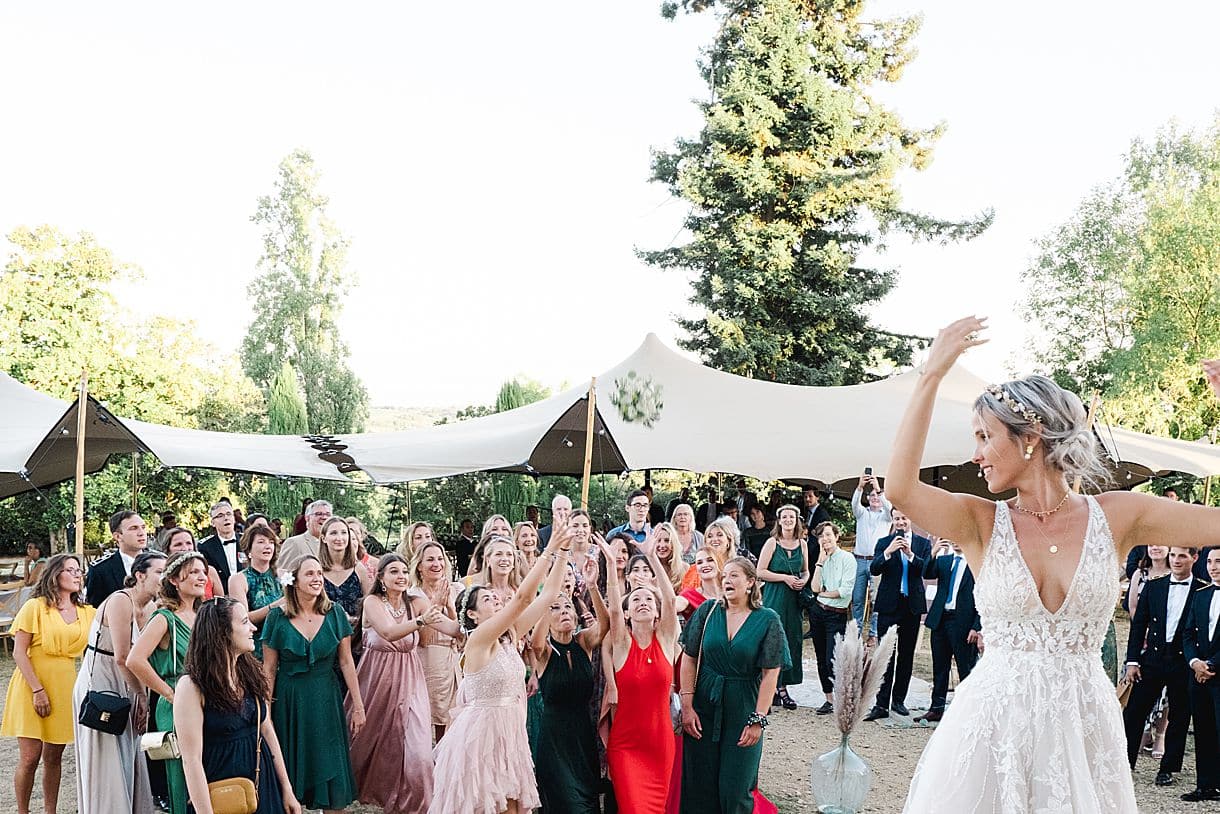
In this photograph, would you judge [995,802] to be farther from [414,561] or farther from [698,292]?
[698,292]

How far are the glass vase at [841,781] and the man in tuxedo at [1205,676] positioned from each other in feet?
7.38

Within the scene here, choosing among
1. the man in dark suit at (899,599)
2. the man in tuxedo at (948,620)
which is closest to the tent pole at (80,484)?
the man in dark suit at (899,599)

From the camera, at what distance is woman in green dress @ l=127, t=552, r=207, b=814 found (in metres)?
4.68

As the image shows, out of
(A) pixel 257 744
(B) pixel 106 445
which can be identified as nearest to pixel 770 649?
(A) pixel 257 744

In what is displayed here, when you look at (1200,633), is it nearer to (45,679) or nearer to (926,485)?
(926,485)

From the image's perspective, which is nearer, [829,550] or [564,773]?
[564,773]

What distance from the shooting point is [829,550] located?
9.94 m

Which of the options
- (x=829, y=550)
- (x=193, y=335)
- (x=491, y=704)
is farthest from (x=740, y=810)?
(x=193, y=335)

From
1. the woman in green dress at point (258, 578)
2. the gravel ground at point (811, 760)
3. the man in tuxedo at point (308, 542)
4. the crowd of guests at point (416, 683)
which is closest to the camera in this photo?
the crowd of guests at point (416, 683)

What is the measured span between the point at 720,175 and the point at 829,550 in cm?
1073

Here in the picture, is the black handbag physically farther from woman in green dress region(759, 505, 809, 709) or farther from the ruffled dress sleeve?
woman in green dress region(759, 505, 809, 709)

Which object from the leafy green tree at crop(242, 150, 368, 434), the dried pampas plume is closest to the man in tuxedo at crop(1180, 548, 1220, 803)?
the dried pampas plume

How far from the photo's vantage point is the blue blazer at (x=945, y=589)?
8.53 m

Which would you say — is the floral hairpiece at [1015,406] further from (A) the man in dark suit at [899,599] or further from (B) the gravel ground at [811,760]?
(A) the man in dark suit at [899,599]
